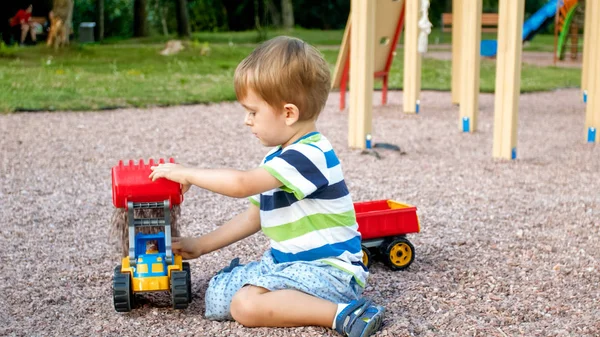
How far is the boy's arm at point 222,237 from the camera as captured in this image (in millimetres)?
3100

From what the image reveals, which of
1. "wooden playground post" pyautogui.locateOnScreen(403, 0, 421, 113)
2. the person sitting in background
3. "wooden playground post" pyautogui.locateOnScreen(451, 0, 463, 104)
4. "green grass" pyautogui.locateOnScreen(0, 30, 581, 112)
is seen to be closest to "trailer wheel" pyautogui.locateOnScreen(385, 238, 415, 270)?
"wooden playground post" pyautogui.locateOnScreen(403, 0, 421, 113)

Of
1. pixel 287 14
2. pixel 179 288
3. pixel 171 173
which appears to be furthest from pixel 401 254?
pixel 287 14

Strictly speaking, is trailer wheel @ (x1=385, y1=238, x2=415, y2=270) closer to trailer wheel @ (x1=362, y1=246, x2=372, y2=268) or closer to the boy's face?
trailer wheel @ (x1=362, y1=246, x2=372, y2=268)

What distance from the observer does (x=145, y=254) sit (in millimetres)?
2963

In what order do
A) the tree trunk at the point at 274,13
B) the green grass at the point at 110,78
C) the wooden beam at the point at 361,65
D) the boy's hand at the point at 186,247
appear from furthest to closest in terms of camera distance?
the tree trunk at the point at 274,13, the green grass at the point at 110,78, the wooden beam at the point at 361,65, the boy's hand at the point at 186,247

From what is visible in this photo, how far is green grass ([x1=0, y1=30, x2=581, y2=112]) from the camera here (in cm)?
905

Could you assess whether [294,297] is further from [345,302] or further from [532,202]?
[532,202]

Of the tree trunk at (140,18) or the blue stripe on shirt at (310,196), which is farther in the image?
the tree trunk at (140,18)

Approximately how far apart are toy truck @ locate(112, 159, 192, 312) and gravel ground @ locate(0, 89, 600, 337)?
114 millimetres

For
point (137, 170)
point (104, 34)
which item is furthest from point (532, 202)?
point (104, 34)

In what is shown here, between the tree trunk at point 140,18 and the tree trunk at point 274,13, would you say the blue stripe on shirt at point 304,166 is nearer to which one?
the tree trunk at point 140,18

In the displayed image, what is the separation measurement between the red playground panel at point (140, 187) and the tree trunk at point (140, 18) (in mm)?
19855

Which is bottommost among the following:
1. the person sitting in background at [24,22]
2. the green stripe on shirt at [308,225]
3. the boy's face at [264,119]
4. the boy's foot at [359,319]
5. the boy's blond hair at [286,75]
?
the boy's foot at [359,319]

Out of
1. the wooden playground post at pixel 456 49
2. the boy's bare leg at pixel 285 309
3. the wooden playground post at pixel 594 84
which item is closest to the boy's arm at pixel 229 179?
the boy's bare leg at pixel 285 309
